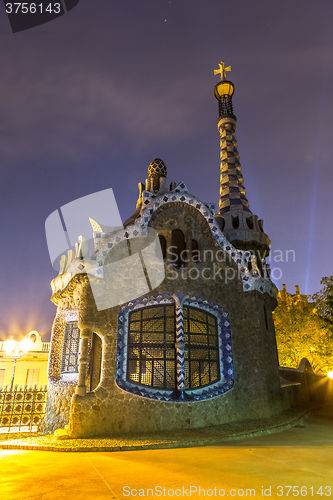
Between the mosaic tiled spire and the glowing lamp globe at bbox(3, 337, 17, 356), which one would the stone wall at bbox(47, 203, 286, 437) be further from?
the mosaic tiled spire

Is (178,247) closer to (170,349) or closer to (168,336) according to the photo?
(168,336)

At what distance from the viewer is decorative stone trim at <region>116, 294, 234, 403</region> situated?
9.81m

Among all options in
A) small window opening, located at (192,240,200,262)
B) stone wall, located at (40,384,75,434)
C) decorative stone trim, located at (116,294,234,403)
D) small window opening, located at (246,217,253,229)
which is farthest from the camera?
small window opening, located at (246,217,253,229)

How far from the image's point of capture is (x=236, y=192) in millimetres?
17250

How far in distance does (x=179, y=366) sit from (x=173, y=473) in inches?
210

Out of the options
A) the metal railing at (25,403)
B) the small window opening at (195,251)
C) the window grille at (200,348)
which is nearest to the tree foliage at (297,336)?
the window grille at (200,348)

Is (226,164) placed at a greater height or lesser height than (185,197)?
greater

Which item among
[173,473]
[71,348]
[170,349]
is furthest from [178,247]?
[173,473]

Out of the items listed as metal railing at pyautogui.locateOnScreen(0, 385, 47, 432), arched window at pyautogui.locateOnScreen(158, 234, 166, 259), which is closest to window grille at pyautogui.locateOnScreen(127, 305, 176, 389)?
arched window at pyautogui.locateOnScreen(158, 234, 166, 259)

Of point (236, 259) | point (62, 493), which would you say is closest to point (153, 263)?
point (236, 259)

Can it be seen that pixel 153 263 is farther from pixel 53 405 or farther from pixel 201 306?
pixel 53 405

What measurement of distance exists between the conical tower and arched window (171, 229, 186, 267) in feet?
14.2

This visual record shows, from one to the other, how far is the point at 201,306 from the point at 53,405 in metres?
5.70

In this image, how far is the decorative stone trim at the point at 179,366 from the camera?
981 centimetres
